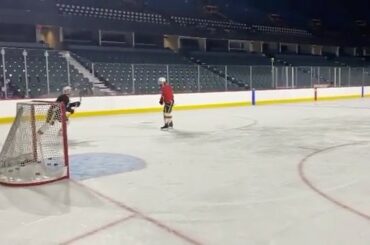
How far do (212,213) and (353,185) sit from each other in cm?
186

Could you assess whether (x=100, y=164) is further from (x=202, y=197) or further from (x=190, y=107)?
(x=190, y=107)

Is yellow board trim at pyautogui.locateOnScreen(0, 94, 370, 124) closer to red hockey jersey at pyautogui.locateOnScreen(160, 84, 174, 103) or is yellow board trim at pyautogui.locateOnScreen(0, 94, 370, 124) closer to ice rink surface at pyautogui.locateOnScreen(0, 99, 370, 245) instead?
red hockey jersey at pyautogui.locateOnScreen(160, 84, 174, 103)

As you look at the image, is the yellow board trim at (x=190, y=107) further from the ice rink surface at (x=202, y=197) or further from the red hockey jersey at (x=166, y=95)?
the ice rink surface at (x=202, y=197)

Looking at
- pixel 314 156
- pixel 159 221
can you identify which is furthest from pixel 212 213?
pixel 314 156

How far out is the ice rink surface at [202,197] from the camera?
3307mm

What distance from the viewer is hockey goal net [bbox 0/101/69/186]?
5.37 metres

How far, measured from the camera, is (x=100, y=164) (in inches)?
240

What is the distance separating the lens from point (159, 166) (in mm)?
5898

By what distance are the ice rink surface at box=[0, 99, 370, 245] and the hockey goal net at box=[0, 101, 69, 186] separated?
0.39m

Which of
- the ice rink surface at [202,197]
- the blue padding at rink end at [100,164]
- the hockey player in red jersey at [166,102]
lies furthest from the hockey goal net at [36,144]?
the hockey player in red jersey at [166,102]

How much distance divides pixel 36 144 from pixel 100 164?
37.3 inches

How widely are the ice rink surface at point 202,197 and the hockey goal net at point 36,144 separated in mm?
391

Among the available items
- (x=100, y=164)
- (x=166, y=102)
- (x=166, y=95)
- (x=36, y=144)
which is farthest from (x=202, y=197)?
(x=166, y=95)

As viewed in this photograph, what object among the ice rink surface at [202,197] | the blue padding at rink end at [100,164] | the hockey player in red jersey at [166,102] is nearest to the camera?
the ice rink surface at [202,197]
